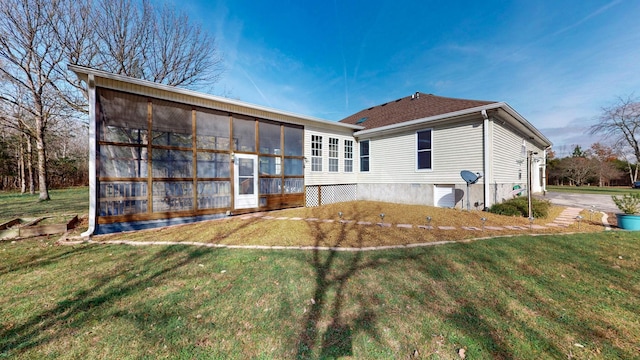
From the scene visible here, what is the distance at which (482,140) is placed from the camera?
782 centimetres

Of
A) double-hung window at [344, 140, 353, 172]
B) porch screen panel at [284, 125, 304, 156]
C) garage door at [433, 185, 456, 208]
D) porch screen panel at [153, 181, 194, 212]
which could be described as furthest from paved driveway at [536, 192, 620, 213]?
porch screen panel at [153, 181, 194, 212]

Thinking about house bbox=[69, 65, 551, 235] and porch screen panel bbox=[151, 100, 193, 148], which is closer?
house bbox=[69, 65, 551, 235]

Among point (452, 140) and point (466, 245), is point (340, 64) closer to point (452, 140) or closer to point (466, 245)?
point (452, 140)

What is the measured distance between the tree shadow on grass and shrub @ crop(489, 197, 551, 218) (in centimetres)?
896

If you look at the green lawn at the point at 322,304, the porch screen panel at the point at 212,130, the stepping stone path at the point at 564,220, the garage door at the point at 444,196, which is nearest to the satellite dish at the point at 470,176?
the garage door at the point at 444,196

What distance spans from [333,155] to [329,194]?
1930 mm

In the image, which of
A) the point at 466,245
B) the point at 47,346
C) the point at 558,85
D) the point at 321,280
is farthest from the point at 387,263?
the point at 558,85

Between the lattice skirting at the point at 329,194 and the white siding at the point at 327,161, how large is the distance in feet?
0.80

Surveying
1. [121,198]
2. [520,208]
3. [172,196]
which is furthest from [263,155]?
[520,208]

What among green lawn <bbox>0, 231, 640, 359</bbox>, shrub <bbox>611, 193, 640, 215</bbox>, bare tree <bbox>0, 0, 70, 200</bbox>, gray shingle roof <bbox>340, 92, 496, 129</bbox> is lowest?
green lawn <bbox>0, 231, 640, 359</bbox>

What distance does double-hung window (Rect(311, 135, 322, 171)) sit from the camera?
33.3 ft

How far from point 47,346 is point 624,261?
7.63 m

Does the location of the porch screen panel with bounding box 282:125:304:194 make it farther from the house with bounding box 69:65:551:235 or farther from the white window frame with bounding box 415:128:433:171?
the white window frame with bounding box 415:128:433:171

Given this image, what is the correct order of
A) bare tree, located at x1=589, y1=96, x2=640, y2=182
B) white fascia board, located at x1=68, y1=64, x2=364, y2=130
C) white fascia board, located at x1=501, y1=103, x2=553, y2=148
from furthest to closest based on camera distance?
bare tree, located at x1=589, y1=96, x2=640, y2=182 → white fascia board, located at x1=501, y1=103, x2=553, y2=148 → white fascia board, located at x1=68, y1=64, x2=364, y2=130
